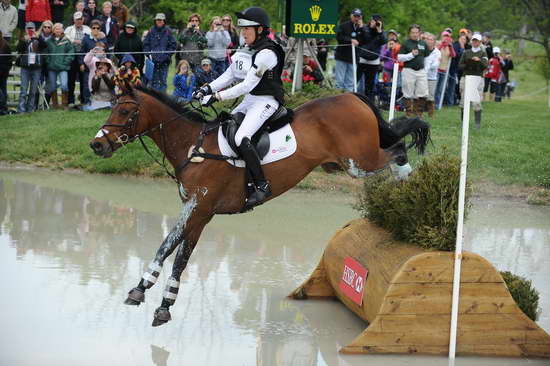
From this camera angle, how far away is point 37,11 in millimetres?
19625

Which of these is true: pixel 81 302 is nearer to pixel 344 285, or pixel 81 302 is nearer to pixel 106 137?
pixel 106 137

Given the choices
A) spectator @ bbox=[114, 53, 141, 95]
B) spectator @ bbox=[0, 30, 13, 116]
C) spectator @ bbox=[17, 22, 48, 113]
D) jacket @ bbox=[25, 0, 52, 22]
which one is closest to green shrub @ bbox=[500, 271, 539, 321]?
spectator @ bbox=[114, 53, 141, 95]

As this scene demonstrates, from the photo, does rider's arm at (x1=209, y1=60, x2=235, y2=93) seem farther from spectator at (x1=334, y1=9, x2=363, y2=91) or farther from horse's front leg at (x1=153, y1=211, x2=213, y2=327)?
spectator at (x1=334, y1=9, x2=363, y2=91)

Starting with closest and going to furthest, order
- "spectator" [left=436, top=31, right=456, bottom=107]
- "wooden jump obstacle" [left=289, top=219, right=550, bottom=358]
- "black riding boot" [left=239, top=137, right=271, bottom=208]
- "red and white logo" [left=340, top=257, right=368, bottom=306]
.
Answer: "wooden jump obstacle" [left=289, top=219, right=550, bottom=358], "red and white logo" [left=340, top=257, right=368, bottom=306], "black riding boot" [left=239, top=137, right=271, bottom=208], "spectator" [left=436, top=31, right=456, bottom=107]

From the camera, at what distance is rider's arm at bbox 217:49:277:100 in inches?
308

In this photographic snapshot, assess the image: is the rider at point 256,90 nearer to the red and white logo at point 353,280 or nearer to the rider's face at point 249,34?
the rider's face at point 249,34

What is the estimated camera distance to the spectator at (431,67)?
19.1 meters

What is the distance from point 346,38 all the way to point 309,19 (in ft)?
6.00

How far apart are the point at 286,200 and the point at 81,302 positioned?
5.71 m

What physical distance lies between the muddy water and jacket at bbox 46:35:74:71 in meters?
4.69

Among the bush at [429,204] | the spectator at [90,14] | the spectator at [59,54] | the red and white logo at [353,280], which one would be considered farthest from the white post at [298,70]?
the bush at [429,204]

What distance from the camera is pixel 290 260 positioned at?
10203 millimetres

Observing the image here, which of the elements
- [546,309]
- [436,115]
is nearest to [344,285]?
[546,309]

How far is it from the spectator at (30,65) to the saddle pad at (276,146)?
37.5 feet
